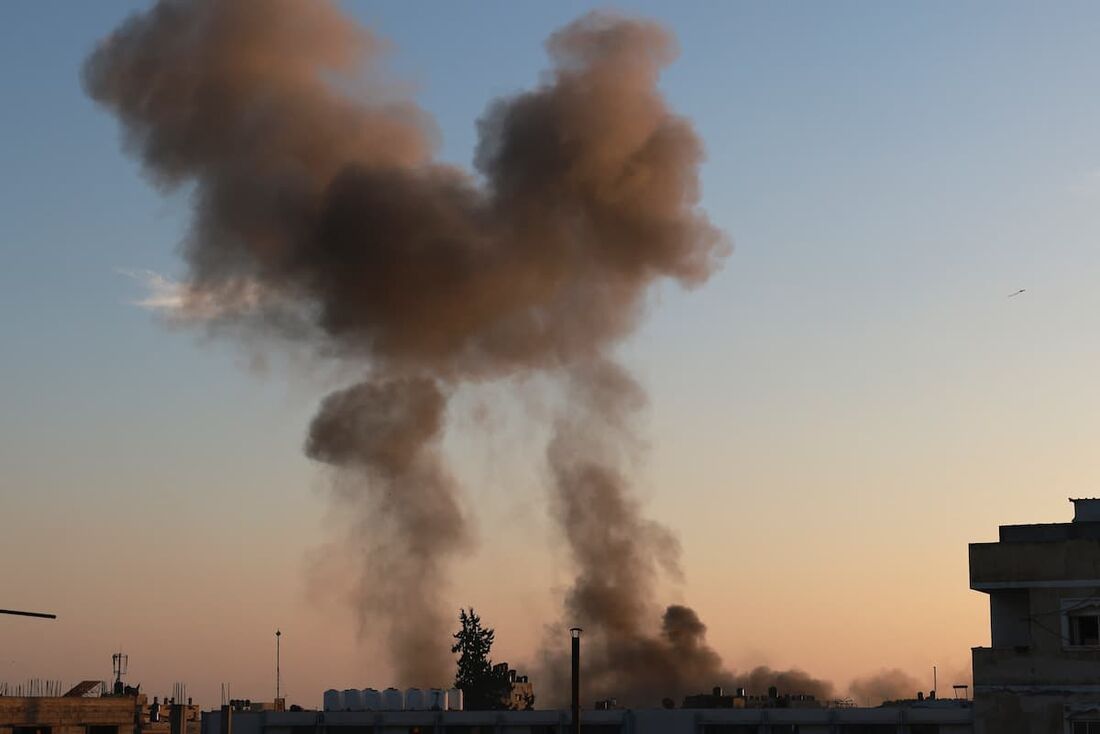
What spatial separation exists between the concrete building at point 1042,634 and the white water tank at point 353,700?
38.0m

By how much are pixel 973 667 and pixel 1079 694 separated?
4.28 meters

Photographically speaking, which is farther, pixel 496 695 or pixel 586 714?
pixel 496 695

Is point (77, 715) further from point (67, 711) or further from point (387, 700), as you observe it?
point (387, 700)

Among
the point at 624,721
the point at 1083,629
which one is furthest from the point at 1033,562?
the point at 624,721

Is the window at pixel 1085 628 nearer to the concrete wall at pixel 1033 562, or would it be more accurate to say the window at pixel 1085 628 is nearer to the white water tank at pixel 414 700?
the concrete wall at pixel 1033 562

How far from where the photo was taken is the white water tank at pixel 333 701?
86.1m

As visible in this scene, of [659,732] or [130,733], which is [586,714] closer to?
[659,732]

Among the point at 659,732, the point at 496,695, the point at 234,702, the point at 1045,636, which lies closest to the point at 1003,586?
the point at 1045,636

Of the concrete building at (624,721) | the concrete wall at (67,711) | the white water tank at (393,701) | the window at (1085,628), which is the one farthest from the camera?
the white water tank at (393,701)

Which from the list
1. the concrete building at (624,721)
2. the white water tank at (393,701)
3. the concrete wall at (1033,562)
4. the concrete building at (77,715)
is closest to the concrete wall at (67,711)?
the concrete building at (77,715)

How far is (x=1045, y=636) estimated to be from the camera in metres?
60.8

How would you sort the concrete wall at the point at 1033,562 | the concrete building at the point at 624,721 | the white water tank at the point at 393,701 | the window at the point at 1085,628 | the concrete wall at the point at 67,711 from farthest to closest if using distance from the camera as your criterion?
the white water tank at the point at 393,701
the concrete wall at the point at 67,711
the concrete building at the point at 624,721
the window at the point at 1085,628
the concrete wall at the point at 1033,562

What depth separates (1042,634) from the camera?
2398 inches

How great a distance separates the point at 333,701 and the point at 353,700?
4.55 feet
